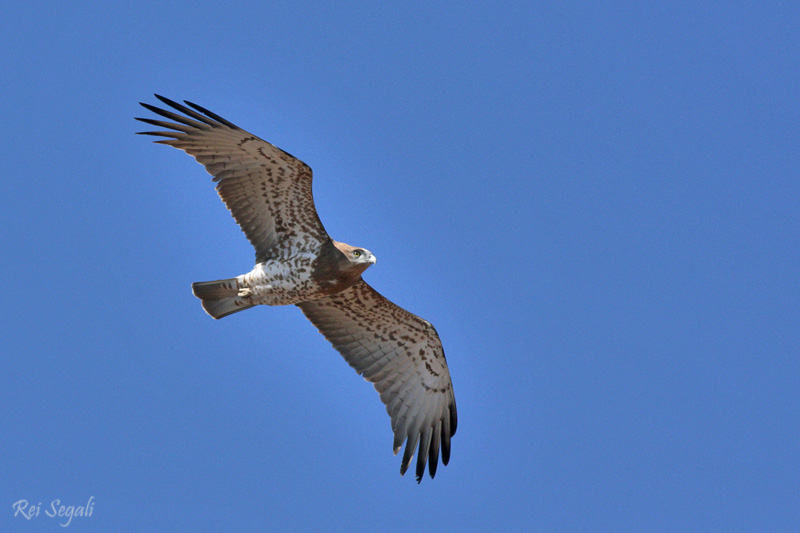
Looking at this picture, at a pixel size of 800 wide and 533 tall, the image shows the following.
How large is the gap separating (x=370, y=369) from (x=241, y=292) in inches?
102

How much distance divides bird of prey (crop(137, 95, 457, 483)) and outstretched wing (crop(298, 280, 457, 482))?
0.05ft

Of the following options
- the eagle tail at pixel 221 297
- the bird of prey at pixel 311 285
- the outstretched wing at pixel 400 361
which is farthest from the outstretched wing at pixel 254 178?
the outstretched wing at pixel 400 361

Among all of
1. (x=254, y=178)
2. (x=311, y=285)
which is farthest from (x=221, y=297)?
(x=254, y=178)

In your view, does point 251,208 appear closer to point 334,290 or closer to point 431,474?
point 334,290

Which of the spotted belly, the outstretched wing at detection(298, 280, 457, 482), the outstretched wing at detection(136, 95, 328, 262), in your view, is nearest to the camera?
the outstretched wing at detection(136, 95, 328, 262)

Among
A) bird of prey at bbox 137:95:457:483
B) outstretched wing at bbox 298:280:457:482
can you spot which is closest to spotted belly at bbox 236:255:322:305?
bird of prey at bbox 137:95:457:483

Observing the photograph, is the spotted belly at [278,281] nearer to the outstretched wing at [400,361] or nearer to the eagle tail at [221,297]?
the eagle tail at [221,297]

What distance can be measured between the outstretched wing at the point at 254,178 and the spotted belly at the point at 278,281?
229 millimetres

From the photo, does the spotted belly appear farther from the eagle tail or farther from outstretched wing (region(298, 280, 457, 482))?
outstretched wing (region(298, 280, 457, 482))

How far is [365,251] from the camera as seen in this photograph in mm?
13898

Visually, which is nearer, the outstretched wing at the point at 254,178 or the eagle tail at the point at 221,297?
the outstretched wing at the point at 254,178

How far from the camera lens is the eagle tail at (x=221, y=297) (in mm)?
14211

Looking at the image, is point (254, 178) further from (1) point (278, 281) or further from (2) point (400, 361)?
(2) point (400, 361)

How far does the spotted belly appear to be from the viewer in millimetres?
→ 14117
